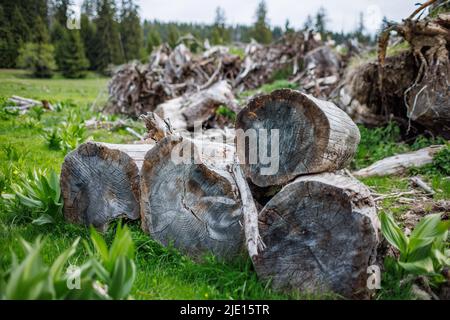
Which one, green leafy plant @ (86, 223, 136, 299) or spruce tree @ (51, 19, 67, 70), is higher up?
spruce tree @ (51, 19, 67, 70)

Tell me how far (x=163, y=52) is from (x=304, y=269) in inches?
538

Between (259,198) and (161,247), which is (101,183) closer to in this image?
(161,247)

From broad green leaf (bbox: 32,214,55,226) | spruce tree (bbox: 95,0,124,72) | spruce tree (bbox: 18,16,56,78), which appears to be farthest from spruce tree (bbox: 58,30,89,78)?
broad green leaf (bbox: 32,214,55,226)

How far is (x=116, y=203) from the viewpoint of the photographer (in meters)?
3.93

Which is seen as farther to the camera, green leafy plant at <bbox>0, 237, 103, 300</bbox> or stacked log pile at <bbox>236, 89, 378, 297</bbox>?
stacked log pile at <bbox>236, 89, 378, 297</bbox>

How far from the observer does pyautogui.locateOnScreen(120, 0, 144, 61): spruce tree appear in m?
14.7

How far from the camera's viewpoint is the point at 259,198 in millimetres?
3721

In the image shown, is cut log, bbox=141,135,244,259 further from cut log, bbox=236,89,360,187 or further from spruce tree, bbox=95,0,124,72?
spruce tree, bbox=95,0,124,72

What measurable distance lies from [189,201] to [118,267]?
4.31ft

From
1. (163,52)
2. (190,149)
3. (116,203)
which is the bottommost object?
(116,203)

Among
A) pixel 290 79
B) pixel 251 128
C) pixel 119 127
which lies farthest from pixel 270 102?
pixel 290 79

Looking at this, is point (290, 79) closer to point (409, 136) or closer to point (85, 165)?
point (409, 136)

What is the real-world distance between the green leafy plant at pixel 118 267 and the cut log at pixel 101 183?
145 cm

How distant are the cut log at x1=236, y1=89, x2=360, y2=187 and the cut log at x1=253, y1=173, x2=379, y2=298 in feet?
0.67
